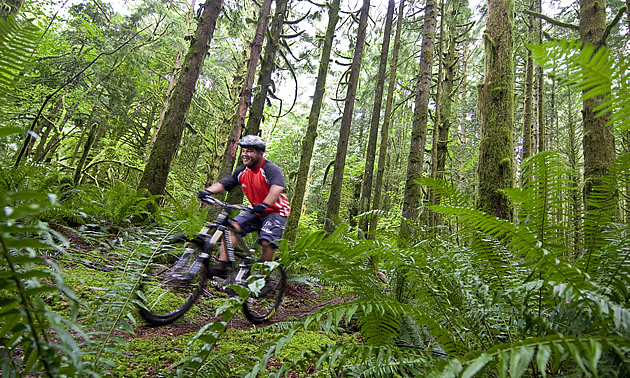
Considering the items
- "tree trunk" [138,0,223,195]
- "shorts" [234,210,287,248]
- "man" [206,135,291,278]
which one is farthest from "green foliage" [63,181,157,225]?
"shorts" [234,210,287,248]

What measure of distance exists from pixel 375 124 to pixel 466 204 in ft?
22.7

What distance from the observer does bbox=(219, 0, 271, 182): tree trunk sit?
6.77 metres

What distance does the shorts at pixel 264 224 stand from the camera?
4.05 m

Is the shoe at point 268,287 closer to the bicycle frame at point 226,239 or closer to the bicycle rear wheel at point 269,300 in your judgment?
the bicycle rear wheel at point 269,300

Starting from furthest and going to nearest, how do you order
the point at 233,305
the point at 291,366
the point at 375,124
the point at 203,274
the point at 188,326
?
the point at 375,124 → the point at 203,274 → the point at 188,326 → the point at 291,366 → the point at 233,305

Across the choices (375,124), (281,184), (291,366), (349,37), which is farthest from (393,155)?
(291,366)

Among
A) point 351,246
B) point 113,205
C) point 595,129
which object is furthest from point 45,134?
point 595,129

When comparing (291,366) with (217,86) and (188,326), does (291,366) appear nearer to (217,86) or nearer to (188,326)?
(188,326)

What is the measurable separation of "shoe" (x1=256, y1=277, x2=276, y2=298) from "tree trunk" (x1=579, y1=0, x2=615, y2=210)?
5313mm

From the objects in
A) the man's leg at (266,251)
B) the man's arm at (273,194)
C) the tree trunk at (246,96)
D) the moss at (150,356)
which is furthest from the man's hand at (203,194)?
the tree trunk at (246,96)

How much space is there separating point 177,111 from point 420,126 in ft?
18.7

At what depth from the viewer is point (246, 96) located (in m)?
6.77

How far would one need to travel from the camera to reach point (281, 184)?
4145mm

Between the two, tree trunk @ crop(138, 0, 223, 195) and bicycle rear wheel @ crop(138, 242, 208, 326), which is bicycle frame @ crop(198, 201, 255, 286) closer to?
bicycle rear wheel @ crop(138, 242, 208, 326)
